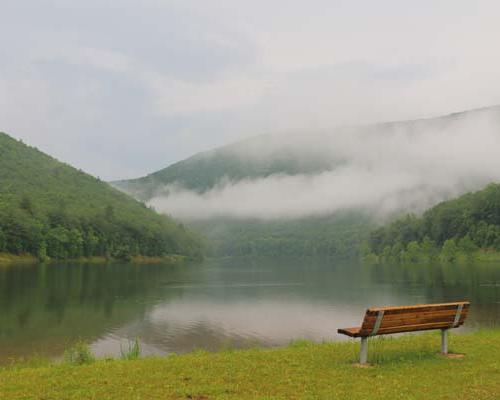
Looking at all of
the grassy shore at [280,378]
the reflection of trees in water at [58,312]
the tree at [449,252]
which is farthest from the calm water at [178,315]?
the tree at [449,252]

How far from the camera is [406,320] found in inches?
637

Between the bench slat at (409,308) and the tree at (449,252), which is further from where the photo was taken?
the tree at (449,252)

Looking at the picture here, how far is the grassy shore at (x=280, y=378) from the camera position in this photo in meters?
12.0

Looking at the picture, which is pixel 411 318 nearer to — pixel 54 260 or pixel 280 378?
pixel 280 378

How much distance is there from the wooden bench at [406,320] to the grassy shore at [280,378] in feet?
3.14

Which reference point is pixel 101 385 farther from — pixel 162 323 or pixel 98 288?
pixel 98 288

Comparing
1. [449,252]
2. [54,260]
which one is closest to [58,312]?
[54,260]

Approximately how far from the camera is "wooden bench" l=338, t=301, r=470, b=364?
50.8 feet

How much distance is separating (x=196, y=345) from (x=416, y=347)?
14.1 m

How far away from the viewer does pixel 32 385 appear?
13.1 m

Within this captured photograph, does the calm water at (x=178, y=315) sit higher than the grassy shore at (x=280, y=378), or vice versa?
the grassy shore at (x=280, y=378)

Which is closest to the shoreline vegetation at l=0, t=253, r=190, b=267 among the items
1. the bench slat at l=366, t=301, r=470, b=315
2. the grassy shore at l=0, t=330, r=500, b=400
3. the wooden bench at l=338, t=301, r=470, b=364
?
the grassy shore at l=0, t=330, r=500, b=400

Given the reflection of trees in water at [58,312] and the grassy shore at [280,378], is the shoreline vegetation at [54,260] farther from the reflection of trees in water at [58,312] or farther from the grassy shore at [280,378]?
the grassy shore at [280,378]

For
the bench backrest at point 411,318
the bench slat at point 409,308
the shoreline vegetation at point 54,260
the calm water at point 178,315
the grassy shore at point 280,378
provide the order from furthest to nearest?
the shoreline vegetation at point 54,260, the calm water at point 178,315, the bench backrest at point 411,318, the bench slat at point 409,308, the grassy shore at point 280,378
